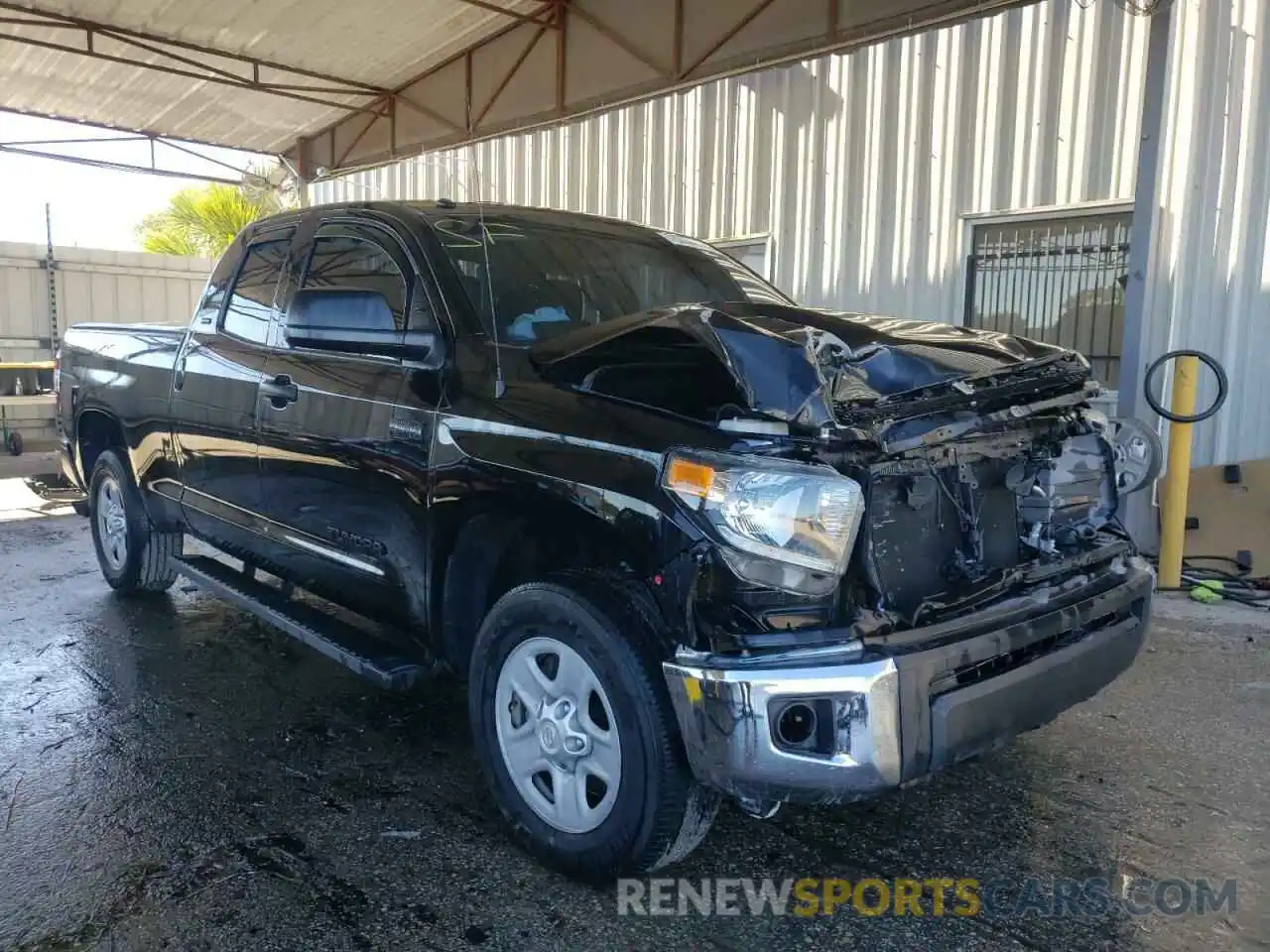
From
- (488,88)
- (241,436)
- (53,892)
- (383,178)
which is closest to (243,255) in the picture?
(241,436)

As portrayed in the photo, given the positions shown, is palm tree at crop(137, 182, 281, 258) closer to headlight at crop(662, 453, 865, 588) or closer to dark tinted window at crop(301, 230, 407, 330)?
dark tinted window at crop(301, 230, 407, 330)

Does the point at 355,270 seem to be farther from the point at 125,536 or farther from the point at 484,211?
the point at 125,536

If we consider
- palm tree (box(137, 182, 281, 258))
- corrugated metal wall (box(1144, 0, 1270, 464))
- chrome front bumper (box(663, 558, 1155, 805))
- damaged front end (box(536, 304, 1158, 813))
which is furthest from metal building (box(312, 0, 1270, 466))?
palm tree (box(137, 182, 281, 258))

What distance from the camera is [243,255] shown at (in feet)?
14.7

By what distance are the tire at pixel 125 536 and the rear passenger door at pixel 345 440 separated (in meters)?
1.62

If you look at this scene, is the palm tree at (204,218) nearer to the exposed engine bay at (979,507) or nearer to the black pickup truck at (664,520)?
the black pickup truck at (664,520)

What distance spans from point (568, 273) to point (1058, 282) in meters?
4.53

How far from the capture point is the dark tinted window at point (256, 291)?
13.5 ft

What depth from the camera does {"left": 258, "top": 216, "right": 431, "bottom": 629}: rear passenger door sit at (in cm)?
327

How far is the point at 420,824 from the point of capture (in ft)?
9.88

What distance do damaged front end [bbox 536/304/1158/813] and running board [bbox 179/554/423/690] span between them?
1.11 metres

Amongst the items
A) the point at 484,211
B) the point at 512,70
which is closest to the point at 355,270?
the point at 484,211

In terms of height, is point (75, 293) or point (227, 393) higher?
point (75, 293)

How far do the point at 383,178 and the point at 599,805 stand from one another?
40.3 feet
